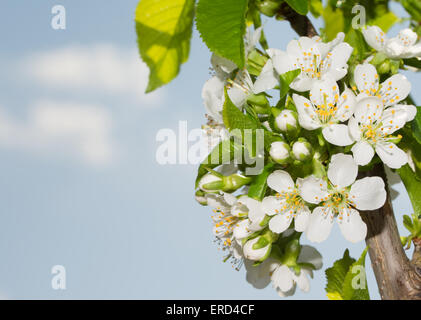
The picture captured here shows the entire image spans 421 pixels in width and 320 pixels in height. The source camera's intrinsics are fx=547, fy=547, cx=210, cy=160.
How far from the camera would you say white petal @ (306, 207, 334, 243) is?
37.4 inches

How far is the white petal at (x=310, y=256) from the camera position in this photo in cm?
108

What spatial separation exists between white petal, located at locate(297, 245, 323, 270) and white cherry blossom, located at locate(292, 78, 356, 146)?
10.2 inches

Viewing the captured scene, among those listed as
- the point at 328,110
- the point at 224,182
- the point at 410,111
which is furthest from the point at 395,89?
the point at 224,182

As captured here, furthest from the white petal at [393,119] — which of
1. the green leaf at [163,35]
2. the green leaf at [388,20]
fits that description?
the green leaf at [388,20]

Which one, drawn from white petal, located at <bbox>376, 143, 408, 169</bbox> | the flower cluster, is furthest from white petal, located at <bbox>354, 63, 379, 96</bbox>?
white petal, located at <bbox>376, 143, 408, 169</bbox>

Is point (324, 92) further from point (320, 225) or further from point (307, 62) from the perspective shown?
point (320, 225)

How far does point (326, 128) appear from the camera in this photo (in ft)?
3.05

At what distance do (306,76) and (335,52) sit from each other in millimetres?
69

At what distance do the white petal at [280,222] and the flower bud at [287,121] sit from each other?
15 centimetres

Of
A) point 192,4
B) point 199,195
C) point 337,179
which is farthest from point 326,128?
point 192,4

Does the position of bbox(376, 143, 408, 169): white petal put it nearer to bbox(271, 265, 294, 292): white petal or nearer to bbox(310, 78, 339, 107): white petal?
bbox(310, 78, 339, 107): white petal

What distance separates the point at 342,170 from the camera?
3.08ft

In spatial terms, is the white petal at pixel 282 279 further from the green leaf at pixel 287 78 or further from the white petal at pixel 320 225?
the green leaf at pixel 287 78
